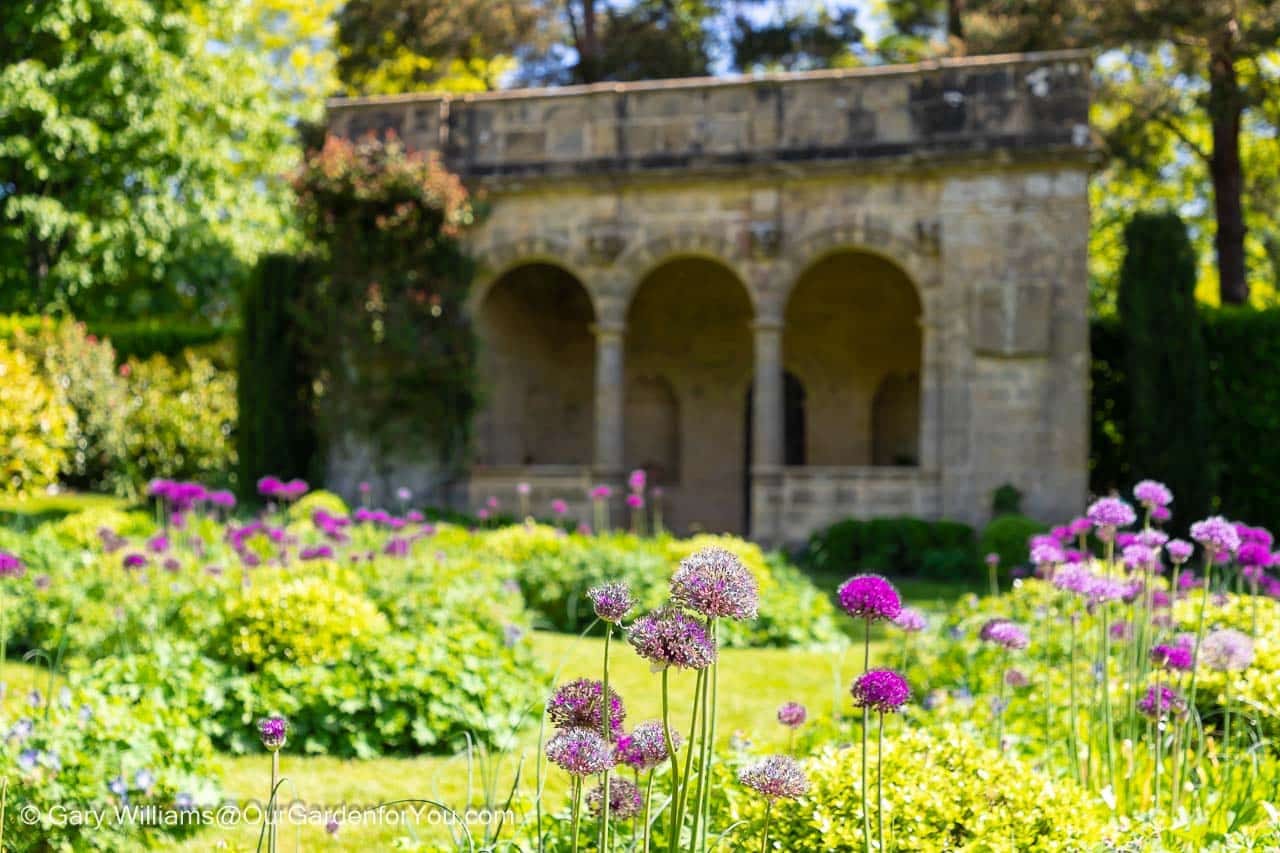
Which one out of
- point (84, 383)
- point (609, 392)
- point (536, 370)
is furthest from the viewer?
point (536, 370)

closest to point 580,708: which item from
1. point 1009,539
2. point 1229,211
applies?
point 1009,539

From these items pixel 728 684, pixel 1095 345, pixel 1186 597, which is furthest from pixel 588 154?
pixel 1186 597

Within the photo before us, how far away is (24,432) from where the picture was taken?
1234 cm

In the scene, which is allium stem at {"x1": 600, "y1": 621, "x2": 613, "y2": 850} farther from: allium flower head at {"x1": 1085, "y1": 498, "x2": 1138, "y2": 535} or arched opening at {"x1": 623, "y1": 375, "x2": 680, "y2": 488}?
arched opening at {"x1": 623, "y1": 375, "x2": 680, "y2": 488}

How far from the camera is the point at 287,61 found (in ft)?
93.7

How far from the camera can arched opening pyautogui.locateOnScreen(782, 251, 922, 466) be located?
16.7m

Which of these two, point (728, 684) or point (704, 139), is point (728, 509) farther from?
point (728, 684)

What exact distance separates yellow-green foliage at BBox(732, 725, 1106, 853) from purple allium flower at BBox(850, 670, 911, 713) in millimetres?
673

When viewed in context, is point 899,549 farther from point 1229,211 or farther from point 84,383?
point 84,383

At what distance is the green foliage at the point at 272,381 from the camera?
14.4 m

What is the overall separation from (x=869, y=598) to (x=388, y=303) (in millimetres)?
12366

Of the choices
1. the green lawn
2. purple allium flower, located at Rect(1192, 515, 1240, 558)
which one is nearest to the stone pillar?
the green lawn

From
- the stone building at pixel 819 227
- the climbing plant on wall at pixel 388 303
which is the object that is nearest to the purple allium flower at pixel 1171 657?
the stone building at pixel 819 227

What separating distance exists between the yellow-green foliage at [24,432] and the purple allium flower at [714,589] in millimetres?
11096
